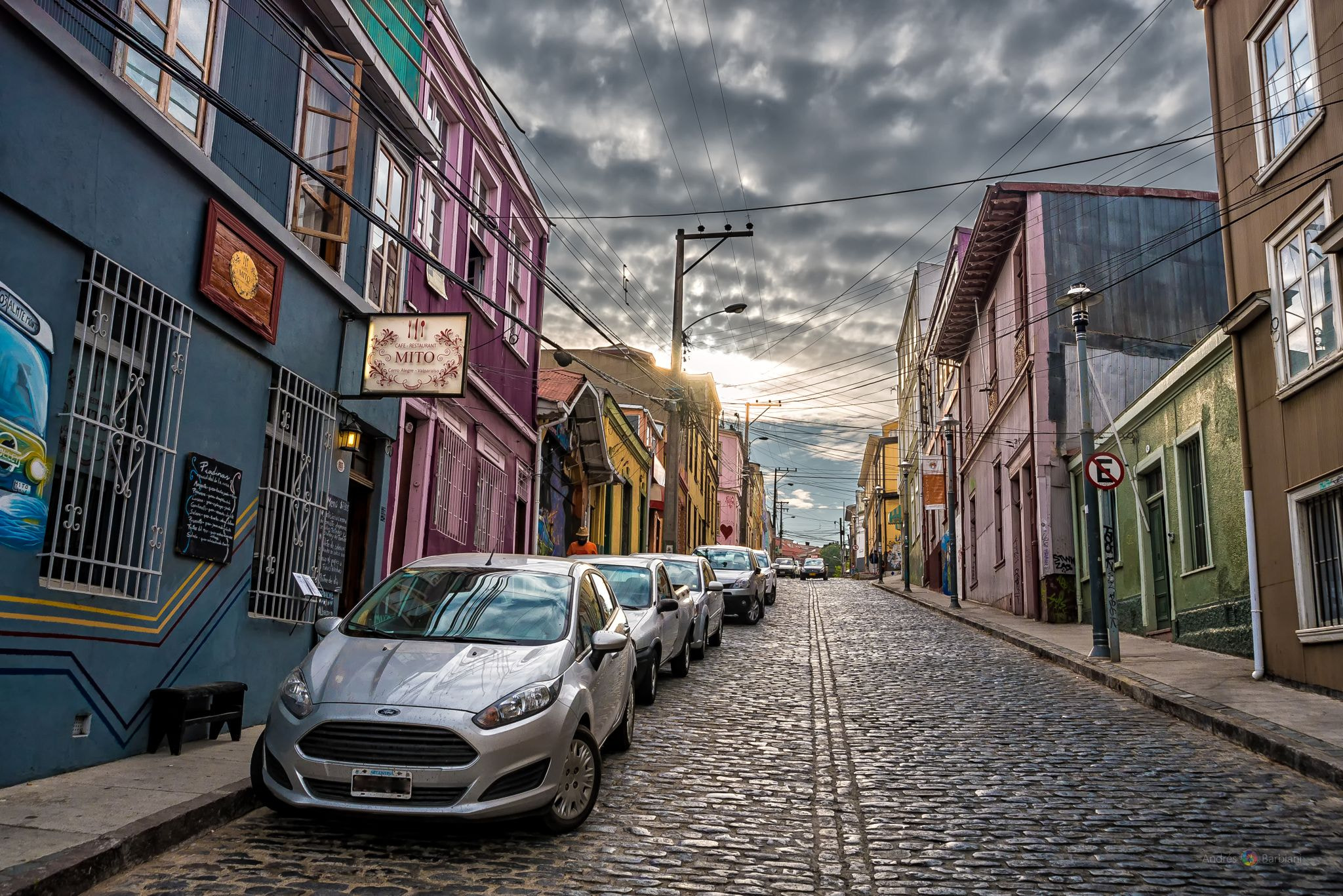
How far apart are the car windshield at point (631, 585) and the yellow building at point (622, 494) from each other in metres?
11.6

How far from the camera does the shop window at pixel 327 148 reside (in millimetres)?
10141

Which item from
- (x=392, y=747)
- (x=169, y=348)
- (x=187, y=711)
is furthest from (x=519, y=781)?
(x=169, y=348)

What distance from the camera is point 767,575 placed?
2595 cm

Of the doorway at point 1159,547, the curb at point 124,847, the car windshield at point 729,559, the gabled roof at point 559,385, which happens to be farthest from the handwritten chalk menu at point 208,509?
the doorway at point 1159,547

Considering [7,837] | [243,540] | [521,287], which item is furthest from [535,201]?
[7,837]

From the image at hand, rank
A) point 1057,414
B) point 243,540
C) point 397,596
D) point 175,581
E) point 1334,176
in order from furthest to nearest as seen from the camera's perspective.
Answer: point 1057,414 → point 1334,176 → point 243,540 → point 175,581 → point 397,596

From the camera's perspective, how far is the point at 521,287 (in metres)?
18.6

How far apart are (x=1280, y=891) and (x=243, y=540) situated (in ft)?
25.6

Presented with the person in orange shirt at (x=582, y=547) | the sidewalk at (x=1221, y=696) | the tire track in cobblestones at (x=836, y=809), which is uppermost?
the person in orange shirt at (x=582, y=547)

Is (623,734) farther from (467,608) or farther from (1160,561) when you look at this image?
(1160,561)

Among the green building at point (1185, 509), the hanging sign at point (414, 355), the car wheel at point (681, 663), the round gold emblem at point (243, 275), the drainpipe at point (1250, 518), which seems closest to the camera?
the round gold emblem at point (243, 275)

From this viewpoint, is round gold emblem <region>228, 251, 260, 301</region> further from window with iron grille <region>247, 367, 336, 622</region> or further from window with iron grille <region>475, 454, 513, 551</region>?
window with iron grille <region>475, 454, 513, 551</region>

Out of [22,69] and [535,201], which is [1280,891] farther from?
[535,201]

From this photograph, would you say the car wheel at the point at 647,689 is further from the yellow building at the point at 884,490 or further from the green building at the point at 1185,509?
the yellow building at the point at 884,490
